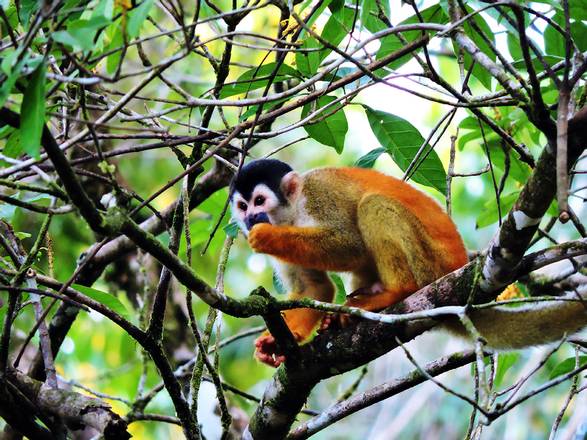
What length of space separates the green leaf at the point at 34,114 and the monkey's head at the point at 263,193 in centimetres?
204

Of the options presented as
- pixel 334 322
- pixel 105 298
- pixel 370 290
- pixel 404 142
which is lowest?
pixel 334 322

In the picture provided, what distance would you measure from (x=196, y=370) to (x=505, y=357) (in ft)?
5.64

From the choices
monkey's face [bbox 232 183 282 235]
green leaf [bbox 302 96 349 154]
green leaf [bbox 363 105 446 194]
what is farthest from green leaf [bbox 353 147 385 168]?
monkey's face [bbox 232 183 282 235]

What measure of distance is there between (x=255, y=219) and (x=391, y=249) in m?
0.89

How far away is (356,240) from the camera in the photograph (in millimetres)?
3850

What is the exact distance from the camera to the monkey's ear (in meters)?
4.13

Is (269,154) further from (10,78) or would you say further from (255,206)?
(10,78)

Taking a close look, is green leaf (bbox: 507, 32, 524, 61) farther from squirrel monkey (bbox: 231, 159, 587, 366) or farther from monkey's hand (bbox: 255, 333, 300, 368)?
monkey's hand (bbox: 255, 333, 300, 368)

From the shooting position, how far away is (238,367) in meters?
7.68

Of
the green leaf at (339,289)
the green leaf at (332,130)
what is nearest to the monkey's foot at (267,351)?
the green leaf at (339,289)

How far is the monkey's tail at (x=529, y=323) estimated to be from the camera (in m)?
3.03

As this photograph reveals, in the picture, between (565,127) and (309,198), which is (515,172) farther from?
(565,127)

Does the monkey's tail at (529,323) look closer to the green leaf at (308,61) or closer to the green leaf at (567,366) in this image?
the green leaf at (567,366)

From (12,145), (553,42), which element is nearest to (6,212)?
(12,145)
